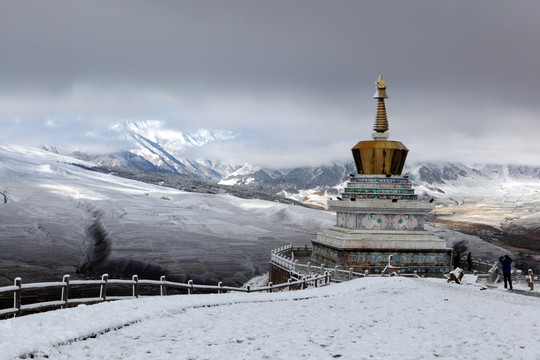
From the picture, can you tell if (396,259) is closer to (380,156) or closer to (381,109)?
(380,156)

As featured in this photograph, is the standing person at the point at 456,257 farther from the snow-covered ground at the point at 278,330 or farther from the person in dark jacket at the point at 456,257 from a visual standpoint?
the snow-covered ground at the point at 278,330

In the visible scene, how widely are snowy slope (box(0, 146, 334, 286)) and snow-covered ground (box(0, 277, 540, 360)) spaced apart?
3420 cm

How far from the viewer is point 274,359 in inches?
435

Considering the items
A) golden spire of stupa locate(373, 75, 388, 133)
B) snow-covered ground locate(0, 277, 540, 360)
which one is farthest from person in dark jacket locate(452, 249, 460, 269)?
snow-covered ground locate(0, 277, 540, 360)

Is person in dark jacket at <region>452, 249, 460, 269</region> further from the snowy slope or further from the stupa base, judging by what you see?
the snowy slope

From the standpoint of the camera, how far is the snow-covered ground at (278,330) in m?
11.3

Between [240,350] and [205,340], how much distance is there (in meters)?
1.20

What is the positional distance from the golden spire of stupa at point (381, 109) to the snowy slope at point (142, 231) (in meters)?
21.6

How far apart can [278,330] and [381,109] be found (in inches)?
1325

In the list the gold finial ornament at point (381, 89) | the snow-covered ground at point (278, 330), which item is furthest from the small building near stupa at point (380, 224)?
the snow-covered ground at point (278, 330)

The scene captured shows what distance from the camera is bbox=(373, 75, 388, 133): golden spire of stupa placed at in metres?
43.9

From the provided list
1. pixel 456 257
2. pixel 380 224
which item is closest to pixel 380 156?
pixel 380 224

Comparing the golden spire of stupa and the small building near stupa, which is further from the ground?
the golden spire of stupa

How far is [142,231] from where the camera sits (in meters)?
77.4
